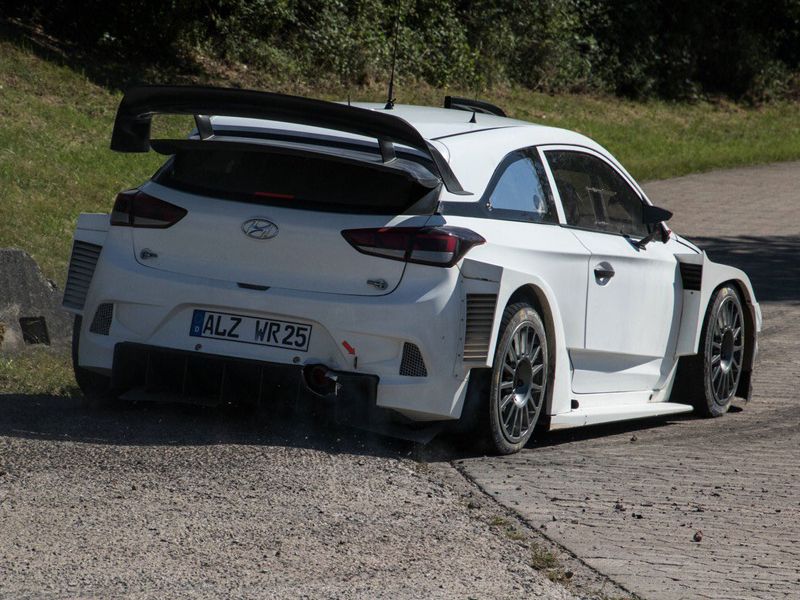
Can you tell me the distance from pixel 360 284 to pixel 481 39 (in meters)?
22.7

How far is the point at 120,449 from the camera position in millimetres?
6207

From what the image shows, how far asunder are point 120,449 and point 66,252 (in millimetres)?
6028

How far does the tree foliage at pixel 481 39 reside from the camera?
69.6 ft

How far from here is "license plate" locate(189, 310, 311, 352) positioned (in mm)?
6430

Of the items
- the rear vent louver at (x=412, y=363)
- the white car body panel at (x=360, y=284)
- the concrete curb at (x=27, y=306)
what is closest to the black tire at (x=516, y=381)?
the white car body panel at (x=360, y=284)

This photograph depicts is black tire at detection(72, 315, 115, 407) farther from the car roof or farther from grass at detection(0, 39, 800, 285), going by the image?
grass at detection(0, 39, 800, 285)

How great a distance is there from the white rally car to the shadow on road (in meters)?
6.76

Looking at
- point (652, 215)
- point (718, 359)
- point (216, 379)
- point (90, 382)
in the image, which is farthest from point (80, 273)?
point (718, 359)

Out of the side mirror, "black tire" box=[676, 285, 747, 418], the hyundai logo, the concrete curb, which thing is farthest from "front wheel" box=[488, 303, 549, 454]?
the concrete curb

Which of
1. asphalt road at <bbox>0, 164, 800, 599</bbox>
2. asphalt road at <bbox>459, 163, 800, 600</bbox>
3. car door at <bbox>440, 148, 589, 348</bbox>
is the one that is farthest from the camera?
car door at <bbox>440, 148, 589, 348</bbox>

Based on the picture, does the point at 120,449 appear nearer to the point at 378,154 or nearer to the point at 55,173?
the point at 378,154

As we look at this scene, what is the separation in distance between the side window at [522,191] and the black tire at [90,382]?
2053mm

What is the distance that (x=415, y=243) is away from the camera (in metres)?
6.32

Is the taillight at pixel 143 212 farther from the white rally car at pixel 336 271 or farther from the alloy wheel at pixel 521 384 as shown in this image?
the alloy wheel at pixel 521 384
